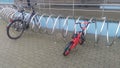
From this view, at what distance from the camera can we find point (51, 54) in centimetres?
623

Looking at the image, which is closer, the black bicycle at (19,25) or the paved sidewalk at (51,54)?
the paved sidewalk at (51,54)

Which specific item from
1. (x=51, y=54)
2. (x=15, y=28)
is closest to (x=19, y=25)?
(x=15, y=28)

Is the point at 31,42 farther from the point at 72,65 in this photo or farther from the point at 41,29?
the point at 72,65

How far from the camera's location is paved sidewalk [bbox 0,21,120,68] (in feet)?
18.0

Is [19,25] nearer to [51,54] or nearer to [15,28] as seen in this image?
[15,28]

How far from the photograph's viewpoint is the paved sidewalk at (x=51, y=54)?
A: 18.0 ft

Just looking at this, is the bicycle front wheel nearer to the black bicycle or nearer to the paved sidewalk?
the black bicycle

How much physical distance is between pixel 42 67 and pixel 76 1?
5.31m

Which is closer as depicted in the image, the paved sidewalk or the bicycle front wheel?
the paved sidewalk

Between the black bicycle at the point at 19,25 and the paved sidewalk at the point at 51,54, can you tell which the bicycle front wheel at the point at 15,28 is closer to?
the black bicycle at the point at 19,25

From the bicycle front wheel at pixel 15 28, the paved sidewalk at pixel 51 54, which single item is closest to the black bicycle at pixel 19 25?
the bicycle front wheel at pixel 15 28

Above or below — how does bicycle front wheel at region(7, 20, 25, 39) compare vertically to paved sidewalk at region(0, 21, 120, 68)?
above

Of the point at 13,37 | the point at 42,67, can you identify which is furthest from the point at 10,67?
the point at 13,37

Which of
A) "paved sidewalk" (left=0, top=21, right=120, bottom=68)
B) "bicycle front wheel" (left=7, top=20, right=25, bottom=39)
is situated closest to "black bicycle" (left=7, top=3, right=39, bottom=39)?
"bicycle front wheel" (left=7, top=20, right=25, bottom=39)
